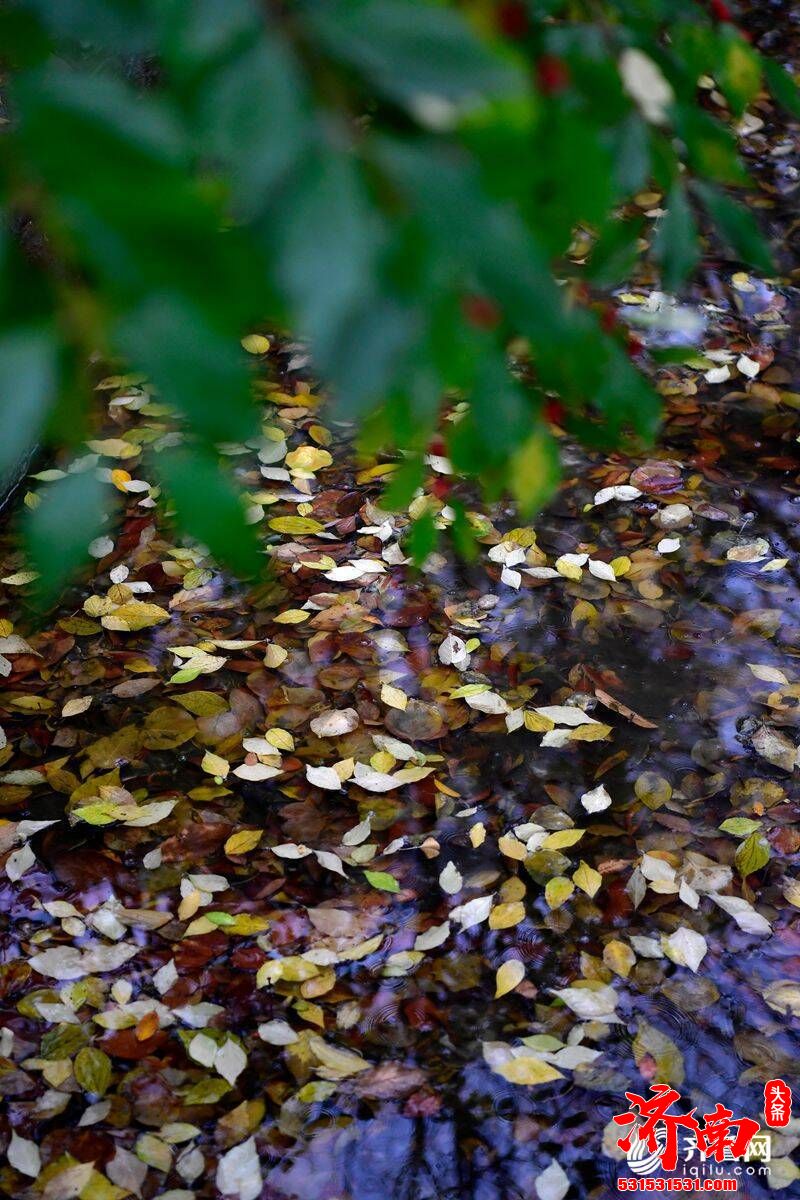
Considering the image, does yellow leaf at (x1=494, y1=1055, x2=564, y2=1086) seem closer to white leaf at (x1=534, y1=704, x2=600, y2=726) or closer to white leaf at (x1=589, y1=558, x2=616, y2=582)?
white leaf at (x1=534, y1=704, x2=600, y2=726)

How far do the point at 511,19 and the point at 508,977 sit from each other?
1492mm

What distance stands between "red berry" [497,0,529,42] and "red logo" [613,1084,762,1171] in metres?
1.47

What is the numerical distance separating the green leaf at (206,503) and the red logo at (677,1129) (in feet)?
4.61

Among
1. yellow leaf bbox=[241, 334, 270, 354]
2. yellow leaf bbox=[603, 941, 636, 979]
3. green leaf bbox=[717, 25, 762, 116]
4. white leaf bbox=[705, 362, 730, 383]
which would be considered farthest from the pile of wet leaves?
yellow leaf bbox=[241, 334, 270, 354]

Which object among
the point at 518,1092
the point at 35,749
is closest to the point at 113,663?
the point at 35,749

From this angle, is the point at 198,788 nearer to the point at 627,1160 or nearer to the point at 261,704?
the point at 261,704

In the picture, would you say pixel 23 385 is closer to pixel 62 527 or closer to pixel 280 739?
pixel 62 527

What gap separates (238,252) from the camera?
1.43 ft

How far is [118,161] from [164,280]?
5cm

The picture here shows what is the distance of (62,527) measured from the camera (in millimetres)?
Answer: 466

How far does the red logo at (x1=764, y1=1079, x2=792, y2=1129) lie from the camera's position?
1538mm

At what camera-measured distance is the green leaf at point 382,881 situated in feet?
6.22

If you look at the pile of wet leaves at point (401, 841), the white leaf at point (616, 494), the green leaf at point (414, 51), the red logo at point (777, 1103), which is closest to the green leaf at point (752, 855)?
the pile of wet leaves at point (401, 841)

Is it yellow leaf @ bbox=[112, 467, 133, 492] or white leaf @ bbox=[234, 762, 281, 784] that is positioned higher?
yellow leaf @ bbox=[112, 467, 133, 492]
